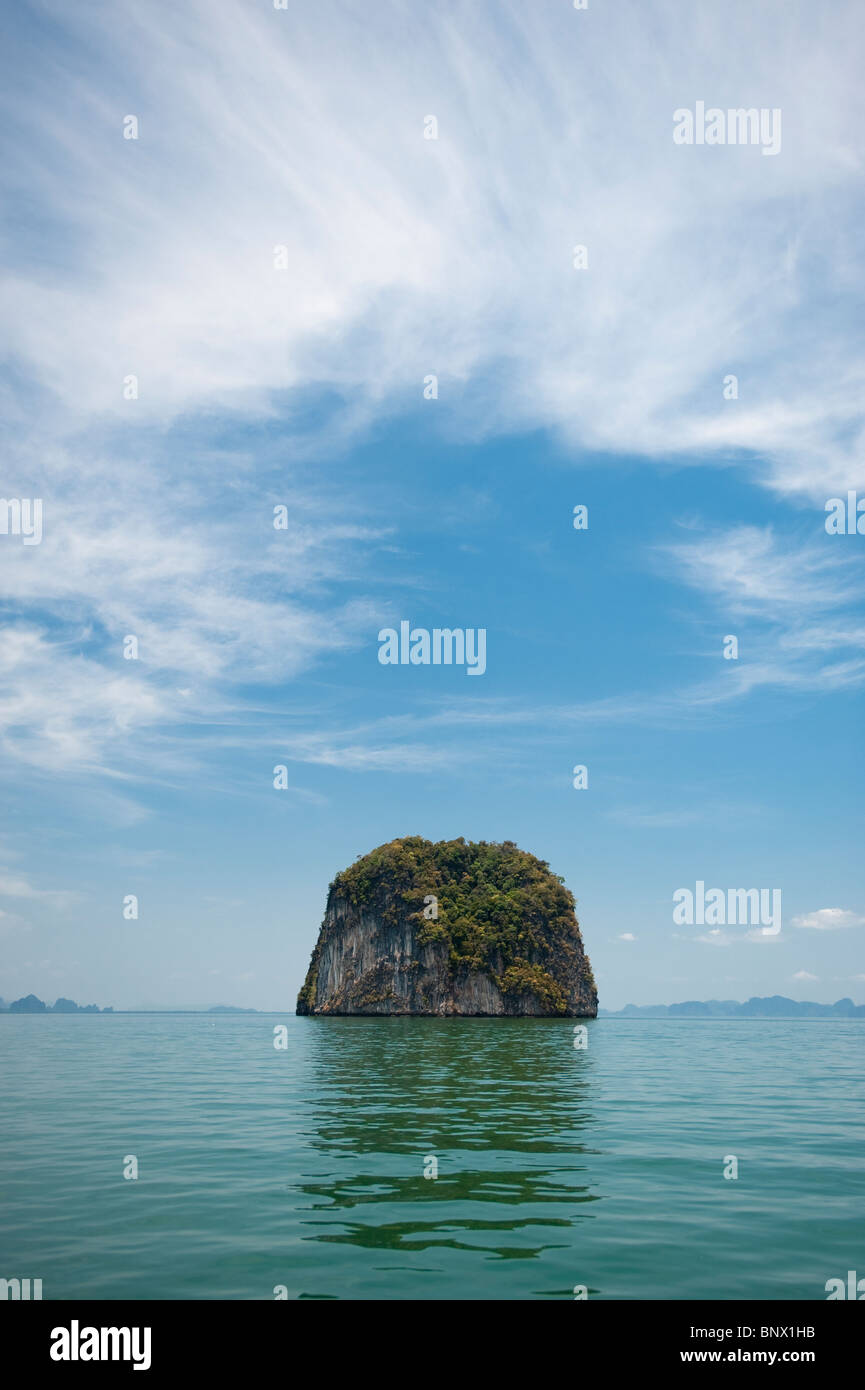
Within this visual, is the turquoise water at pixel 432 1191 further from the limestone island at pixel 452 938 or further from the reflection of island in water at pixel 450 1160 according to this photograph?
the limestone island at pixel 452 938

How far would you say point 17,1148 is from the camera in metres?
19.6

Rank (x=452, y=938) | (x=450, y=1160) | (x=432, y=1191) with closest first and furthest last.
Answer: (x=432, y=1191) → (x=450, y=1160) → (x=452, y=938)

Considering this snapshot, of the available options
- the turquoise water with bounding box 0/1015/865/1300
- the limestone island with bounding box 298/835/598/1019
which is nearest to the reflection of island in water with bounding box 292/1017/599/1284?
the turquoise water with bounding box 0/1015/865/1300

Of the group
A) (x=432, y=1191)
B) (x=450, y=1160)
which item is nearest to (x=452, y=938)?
(x=450, y=1160)

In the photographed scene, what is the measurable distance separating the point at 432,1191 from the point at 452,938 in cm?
13682

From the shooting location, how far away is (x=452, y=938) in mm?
148000

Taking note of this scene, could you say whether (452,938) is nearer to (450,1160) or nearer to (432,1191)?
(450,1160)

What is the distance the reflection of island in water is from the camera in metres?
12.6

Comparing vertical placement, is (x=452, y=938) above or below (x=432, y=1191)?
below

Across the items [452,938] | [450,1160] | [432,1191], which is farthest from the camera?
[452,938]

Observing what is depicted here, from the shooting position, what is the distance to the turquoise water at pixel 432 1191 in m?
10.9

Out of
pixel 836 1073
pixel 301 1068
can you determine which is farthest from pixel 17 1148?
pixel 836 1073
